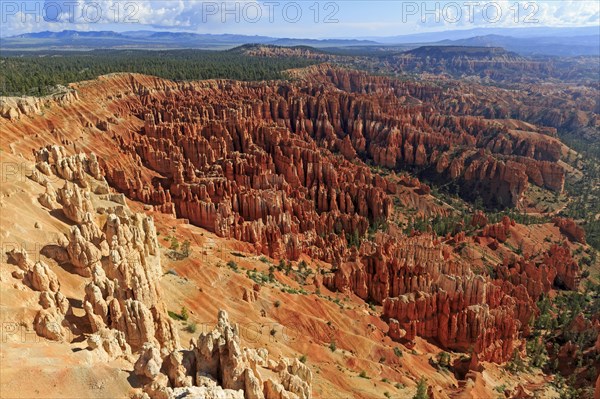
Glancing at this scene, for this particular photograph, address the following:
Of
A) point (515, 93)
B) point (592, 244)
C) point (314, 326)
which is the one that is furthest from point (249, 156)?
point (515, 93)

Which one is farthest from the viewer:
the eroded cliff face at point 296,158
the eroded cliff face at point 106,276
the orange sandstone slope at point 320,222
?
the eroded cliff face at point 296,158

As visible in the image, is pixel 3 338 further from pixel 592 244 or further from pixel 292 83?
pixel 292 83

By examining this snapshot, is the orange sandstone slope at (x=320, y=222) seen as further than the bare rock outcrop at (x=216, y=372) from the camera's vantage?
Yes

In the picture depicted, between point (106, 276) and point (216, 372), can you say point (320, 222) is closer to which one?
point (106, 276)

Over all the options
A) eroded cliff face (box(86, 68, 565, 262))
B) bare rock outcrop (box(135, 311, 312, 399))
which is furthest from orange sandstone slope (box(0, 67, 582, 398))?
bare rock outcrop (box(135, 311, 312, 399))

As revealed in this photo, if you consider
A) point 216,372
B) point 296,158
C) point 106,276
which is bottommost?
point 216,372

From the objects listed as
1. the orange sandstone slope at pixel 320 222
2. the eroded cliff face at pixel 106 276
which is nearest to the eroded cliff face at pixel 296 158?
the orange sandstone slope at pixel 320 222

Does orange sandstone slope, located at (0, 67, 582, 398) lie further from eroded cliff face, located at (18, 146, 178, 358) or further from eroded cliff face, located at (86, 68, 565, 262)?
eroded cliff face, located at (18, 146, 178, 358)

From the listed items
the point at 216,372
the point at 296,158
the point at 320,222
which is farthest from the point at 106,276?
the point at 296,158

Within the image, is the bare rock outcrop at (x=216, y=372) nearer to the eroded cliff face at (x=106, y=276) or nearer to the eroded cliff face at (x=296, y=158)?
the eroded cliff face at (x=106, y=276)
